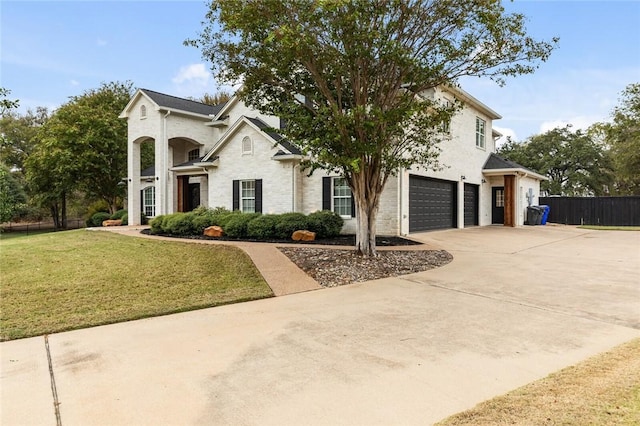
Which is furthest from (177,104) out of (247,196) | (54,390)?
(54,390)

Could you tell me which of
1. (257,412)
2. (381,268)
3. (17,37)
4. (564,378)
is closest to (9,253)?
(17,37)

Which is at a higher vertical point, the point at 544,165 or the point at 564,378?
the point at 544,165

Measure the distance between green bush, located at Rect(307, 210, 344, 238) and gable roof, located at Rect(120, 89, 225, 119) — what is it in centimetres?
1135

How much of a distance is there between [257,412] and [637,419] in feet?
8.87

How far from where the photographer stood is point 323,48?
8.88m

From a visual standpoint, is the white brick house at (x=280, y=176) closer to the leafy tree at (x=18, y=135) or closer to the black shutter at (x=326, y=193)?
the black shutter at (x=326, y=193)

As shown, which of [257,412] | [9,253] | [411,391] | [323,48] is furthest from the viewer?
[9,253]

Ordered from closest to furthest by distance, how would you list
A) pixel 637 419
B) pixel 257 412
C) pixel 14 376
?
1. pixel 637 419
2. pixel 257 412
3. pixel 14 376

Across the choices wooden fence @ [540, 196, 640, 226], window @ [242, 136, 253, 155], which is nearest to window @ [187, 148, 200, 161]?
window @ [242, 136, 253, 155]

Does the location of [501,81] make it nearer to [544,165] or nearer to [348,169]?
[348,169]

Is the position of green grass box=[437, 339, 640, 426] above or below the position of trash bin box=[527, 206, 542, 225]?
below

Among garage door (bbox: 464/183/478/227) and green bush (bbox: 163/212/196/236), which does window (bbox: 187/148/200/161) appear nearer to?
green bush (bbox: 163/212/196/236)

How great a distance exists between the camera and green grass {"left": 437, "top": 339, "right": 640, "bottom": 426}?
9.20ft

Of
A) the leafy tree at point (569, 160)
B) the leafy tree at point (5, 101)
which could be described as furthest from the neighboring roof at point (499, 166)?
the leafy tree at point (5, 101)
